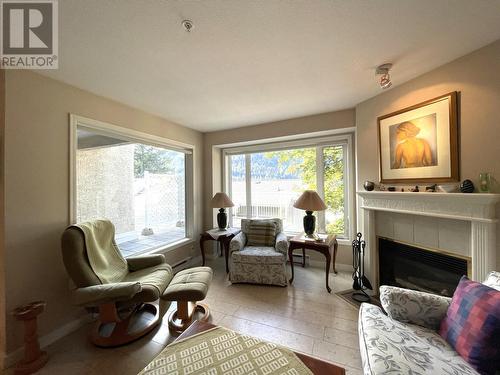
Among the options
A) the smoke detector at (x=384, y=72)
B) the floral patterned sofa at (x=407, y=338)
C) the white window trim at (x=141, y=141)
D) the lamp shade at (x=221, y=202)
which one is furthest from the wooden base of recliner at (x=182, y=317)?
the smoke detector at (x=384, y=72)

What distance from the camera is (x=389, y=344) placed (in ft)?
3.53

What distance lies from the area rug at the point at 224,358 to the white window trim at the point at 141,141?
1.69 meters

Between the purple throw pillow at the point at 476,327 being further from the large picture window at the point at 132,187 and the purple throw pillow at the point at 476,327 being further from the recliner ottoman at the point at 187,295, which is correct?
the large picture window at the point at 132,187

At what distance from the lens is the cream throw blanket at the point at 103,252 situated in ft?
5.95

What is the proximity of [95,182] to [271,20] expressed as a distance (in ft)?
7.89

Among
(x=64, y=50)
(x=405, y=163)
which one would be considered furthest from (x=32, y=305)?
(x=405, y=163)

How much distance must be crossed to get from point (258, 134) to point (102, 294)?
285cm

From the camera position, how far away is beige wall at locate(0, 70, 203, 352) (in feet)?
5.09

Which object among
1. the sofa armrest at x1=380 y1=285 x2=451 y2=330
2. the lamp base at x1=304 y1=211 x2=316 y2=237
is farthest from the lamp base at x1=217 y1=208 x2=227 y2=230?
the sofa armrest at x1=380 y1=285 x2=451 y2=330

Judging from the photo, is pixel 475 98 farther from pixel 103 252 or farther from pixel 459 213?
pixel 103 252

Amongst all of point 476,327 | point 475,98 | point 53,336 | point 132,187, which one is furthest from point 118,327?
point 475,98

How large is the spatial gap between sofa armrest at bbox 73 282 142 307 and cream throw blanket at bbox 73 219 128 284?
18 cm

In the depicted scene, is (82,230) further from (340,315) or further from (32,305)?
(340,315)

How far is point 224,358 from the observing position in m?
1.01
